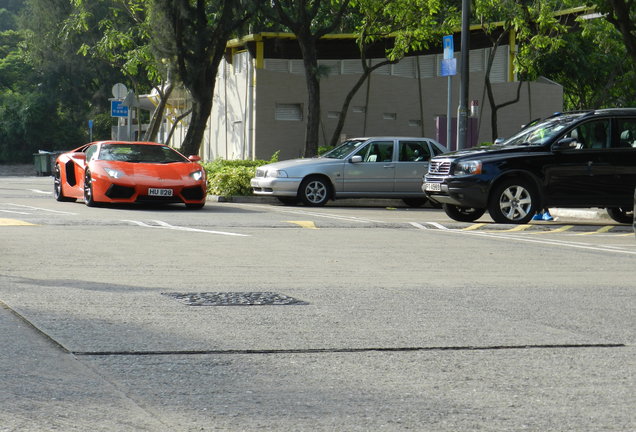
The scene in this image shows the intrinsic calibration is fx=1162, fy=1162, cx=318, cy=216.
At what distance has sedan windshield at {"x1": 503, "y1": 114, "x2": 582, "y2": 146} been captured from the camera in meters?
18.7

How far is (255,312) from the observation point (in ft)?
25.9

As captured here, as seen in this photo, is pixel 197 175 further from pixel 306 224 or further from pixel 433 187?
pixel 433 187

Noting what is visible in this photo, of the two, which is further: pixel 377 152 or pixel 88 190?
pixel 377 152

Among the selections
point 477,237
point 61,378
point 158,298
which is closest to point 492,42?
point 477,237

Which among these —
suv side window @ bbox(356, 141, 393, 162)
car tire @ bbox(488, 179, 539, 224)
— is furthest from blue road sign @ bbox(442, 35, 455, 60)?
car tire @ bbox(488, 179, 539, 224)

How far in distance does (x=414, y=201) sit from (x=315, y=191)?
260cm

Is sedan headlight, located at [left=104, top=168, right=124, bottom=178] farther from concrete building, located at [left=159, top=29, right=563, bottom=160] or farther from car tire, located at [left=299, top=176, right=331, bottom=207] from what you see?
concrete building, located at [left=159, top=29, right=563, bottom=160]

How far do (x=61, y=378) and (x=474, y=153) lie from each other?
13644 mm

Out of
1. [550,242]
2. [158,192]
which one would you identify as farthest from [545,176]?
[158,192]

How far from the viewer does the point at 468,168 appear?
A: 60.2ft

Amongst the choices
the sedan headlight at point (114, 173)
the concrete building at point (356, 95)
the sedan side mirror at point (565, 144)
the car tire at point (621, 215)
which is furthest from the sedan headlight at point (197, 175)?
the concrete building at point (356, 95)

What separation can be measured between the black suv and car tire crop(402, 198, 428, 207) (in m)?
6.59

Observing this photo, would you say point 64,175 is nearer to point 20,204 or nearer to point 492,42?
point 20,204

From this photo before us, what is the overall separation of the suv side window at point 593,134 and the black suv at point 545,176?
0.02 meters
